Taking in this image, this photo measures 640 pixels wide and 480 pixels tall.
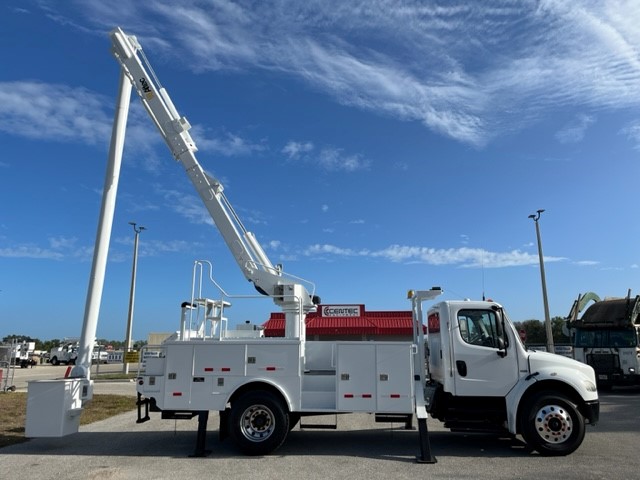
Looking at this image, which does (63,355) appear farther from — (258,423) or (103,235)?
(258,423)

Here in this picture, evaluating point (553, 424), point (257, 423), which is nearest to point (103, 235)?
point (257, 423)

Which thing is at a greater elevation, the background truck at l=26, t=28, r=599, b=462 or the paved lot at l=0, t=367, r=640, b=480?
the background truck at l=26, t=28, r=599, b=462

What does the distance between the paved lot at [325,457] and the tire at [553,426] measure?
196 mm

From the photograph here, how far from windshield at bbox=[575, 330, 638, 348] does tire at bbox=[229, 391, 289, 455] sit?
16.4 meters

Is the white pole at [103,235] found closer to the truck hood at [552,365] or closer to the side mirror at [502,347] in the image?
the side mirror at [502,347]

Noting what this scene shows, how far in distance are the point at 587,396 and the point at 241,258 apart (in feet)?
22.1

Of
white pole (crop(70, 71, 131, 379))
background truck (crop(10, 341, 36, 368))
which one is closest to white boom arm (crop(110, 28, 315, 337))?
white pole (crop(70, 71, 131, 379))

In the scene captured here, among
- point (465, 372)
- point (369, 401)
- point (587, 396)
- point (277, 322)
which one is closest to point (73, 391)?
point (369, 401)

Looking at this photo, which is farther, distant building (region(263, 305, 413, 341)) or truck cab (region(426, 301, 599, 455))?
distant building (region(263, 305, 413, 341))

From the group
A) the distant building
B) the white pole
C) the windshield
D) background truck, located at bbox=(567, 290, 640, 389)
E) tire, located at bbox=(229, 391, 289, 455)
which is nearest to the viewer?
tire, located at bbox=(229, 391, 289, 455)

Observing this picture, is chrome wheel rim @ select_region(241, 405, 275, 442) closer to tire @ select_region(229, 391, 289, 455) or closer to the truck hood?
tire @ select_region(229, 391, 289, 455)

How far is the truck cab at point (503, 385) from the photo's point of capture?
27.3ft

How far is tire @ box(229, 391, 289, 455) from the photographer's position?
333 inches

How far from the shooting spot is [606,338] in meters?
20.1
